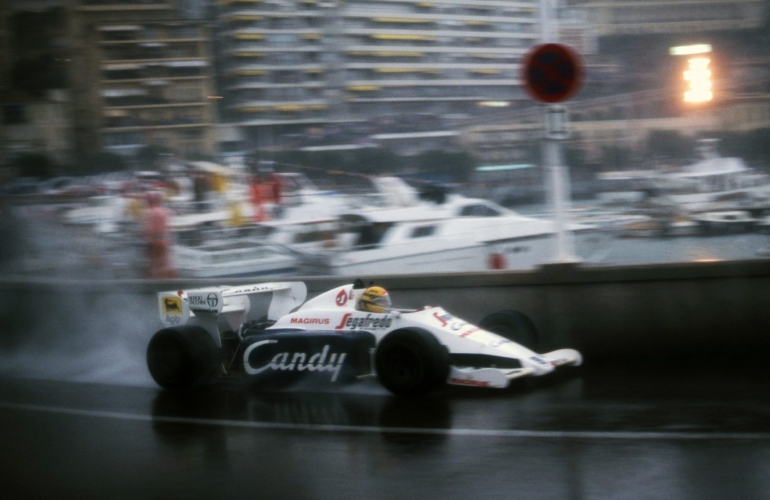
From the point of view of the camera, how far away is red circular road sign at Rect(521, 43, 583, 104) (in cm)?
864

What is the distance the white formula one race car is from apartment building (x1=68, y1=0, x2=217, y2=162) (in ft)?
17.3

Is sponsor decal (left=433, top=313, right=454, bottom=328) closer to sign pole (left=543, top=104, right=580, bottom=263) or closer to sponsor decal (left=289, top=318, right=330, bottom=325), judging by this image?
sponsor decal (left=289, top=318, right=330, bottom=325)

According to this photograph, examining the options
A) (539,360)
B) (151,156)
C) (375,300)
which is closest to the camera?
(539,360)

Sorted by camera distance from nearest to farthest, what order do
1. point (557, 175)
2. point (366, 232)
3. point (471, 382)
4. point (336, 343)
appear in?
point (471, 382)
point (336, 343)
point (557, 175)
point (366, 232)

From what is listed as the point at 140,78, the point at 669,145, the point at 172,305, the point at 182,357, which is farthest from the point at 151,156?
the point at 669,145

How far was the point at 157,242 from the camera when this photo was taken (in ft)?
41.0

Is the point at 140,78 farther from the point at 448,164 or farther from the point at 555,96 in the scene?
the point at 555,96

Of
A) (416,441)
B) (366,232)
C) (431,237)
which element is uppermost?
(366,232)

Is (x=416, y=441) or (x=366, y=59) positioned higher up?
(x=366, y=59)

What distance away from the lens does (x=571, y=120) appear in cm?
1155

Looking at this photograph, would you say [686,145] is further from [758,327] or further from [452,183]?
[452,183]

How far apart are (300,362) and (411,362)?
1.26 meters

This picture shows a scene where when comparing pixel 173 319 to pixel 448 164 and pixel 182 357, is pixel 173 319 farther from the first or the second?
pixel 448 164

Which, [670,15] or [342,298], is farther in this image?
[670,15]
